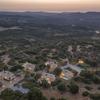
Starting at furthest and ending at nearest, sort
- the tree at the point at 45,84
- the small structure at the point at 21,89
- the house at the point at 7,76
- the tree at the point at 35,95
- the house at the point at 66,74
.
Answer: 1. the house at the point at 66,74
2. the house at the point at 7,76
3. the tree at the point at 45,84
4. the small structure at the point at 21,89
5. the tree at the point at 35,95

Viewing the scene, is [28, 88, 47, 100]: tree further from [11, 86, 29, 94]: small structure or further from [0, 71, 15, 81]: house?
[0, 71, 15, 81]: house

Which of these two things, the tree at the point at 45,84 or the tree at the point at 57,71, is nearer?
the tree at the point at 45,84

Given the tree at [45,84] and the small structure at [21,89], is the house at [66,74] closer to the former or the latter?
the tree at [45,84]

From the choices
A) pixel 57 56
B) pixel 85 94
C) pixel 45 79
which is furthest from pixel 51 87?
pixel 57 56

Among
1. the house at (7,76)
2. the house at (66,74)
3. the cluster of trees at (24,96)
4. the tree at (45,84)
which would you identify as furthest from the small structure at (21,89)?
the house at (66,74)

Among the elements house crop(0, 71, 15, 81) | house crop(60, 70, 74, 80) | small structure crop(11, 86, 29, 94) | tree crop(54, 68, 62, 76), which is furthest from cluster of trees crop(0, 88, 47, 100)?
tree crop(54, 68, 62, 76)

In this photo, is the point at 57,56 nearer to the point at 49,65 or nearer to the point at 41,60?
the point at 41,60

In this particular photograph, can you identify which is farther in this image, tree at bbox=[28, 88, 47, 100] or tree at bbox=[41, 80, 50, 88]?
tree at bbox=[41, 80, 50, 88]

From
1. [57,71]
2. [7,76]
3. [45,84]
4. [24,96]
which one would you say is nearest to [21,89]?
[24,96]

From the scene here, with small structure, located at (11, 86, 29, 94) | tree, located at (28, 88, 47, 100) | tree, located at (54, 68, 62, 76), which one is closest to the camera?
tree, located at (28, 88, 47, 100)

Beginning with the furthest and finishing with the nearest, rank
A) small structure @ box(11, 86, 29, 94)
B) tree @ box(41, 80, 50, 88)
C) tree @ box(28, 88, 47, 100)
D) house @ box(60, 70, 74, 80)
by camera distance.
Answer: house @ box(60, 70, 74, 80) < tree @ box(41, 80, 50, 88) < small structure @ box(11, 86, 29, 94) < tree @ box(28, 88, 47, 100)

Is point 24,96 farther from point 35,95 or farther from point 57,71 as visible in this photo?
point 57,71
